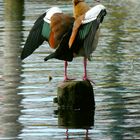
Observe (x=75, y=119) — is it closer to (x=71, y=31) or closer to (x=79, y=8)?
(x=71, y=31)

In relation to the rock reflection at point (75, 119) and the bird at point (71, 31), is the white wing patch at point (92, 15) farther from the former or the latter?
the rock reflection at point (75, 119)

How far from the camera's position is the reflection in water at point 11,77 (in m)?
11.2

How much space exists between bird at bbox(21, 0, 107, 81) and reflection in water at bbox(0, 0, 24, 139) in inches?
33.2

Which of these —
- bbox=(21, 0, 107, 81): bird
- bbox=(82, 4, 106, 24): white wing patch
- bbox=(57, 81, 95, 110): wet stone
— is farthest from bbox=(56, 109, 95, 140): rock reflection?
bbox=(82, 4, 106, 24): white wing patch

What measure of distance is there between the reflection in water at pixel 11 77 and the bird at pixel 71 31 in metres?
0.84

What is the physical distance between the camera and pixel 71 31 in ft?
40.3

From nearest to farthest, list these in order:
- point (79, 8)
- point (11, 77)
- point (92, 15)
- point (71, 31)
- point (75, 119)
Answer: point (75, 119)
point (92, 15)
point (71, 31)
point (79, 8)
point (11, 77)

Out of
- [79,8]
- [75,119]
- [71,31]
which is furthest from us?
[79,8]

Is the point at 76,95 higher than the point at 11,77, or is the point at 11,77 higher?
the point at 76,95

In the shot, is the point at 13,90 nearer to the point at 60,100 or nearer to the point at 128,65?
the point at 60,100

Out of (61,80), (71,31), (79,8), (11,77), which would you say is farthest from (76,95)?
(11,77)

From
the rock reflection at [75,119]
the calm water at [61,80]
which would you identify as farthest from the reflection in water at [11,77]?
the rock reflection at [75,119]

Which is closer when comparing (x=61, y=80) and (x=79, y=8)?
(x=79, y=8)

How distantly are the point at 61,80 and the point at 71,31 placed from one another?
2.37 meters
